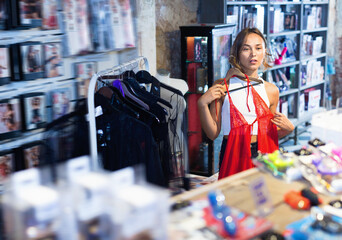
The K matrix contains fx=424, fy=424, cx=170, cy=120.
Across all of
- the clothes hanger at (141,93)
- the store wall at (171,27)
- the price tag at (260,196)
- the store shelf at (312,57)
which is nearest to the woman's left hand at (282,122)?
the clothes hanger at (141,93)

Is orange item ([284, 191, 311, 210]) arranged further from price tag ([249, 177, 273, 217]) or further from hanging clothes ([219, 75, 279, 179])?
hanging clothes ([219, 75, 279, 179])

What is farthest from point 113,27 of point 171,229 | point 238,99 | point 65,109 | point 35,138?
point 171,229

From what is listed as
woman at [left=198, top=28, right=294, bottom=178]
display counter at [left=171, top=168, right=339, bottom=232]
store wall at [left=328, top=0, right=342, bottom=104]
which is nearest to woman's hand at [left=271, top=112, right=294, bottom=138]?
woman at [left=198, top=28, right=294, bottom=178]

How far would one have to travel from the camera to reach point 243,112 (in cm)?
268

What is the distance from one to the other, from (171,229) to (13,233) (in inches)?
17.9

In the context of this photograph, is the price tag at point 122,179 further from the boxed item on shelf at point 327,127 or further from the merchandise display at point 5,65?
the merchandise display at point 5,65

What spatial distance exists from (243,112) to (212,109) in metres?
0.20

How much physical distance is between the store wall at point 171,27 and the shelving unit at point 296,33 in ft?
0.58

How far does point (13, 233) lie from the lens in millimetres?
1187

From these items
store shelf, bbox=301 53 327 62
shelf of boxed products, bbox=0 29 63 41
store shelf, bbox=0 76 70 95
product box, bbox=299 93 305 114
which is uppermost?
shelf of boxed products, bbox=0 29 63 41

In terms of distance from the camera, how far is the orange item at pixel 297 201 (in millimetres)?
1588

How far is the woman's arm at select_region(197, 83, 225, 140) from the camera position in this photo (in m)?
2.61

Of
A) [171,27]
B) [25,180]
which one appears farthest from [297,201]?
[171,27]

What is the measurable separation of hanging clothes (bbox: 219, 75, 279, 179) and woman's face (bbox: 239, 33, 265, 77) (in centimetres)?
13
